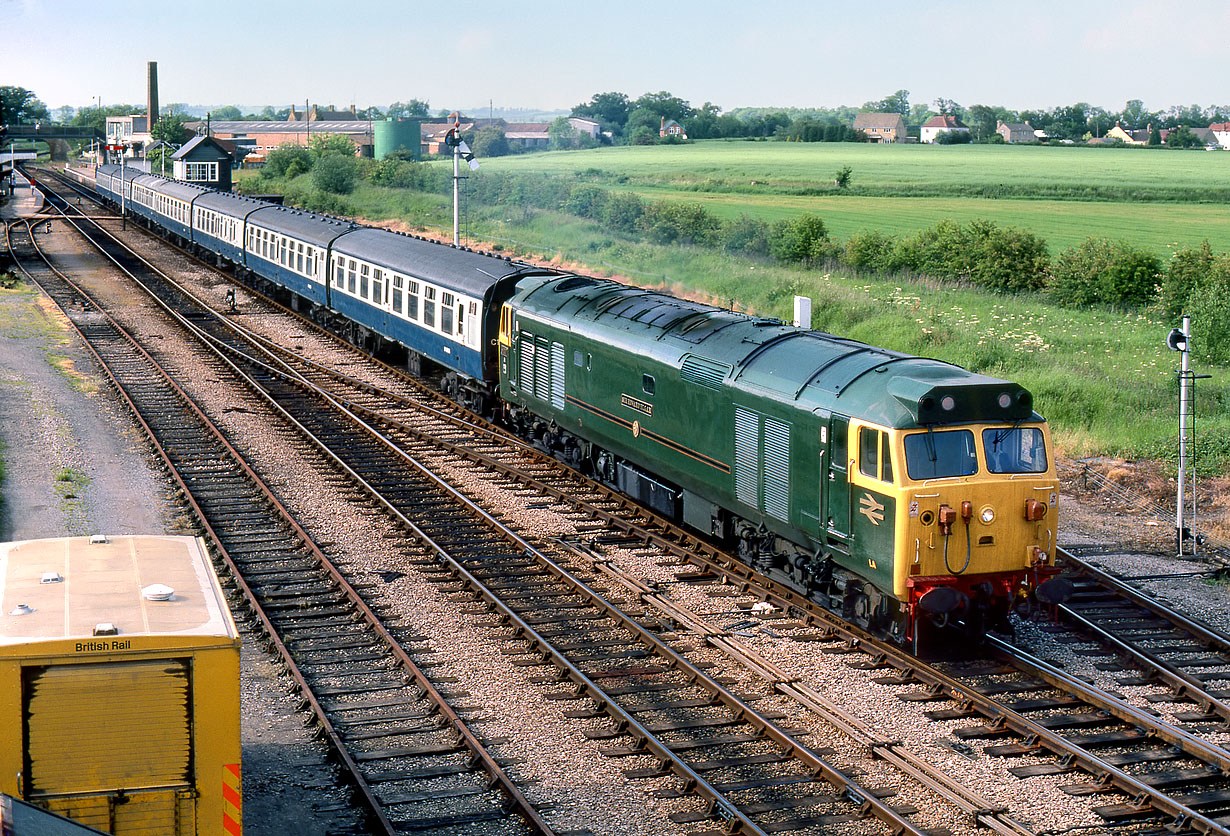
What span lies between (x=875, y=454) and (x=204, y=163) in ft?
286

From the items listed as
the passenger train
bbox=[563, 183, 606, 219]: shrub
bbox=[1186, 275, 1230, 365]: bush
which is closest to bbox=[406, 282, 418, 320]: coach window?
the passenger train

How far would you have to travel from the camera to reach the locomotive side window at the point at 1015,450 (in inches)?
557

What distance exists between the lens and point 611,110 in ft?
512

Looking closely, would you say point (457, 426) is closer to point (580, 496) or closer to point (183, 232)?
point (580, 496)

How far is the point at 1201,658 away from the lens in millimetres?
14828

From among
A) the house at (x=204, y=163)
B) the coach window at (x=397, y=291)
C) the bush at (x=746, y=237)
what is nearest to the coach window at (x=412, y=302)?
the coach window at (x=397, y=291)

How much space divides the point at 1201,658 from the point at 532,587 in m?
8.35

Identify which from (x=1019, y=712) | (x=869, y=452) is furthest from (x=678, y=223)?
(x=1019, y=712)

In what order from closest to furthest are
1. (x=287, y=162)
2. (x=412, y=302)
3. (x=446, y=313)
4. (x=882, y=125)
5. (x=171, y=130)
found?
(x=446, y=313)
(x=412, y=302)
(x=287, y=162)
(x=171, y=130)
(x=882, y=125)

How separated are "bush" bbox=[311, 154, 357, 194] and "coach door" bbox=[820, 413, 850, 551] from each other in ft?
273

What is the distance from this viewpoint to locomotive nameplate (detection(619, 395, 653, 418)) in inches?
755

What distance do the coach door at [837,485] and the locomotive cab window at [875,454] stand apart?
0.28m

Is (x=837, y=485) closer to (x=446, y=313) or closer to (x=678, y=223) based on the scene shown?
(x=446, y=313)

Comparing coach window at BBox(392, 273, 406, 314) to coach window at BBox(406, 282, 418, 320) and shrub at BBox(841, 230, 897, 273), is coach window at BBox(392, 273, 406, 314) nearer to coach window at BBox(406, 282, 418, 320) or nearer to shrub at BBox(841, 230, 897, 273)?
coach window at BBox(406, 282, 418, 320)
